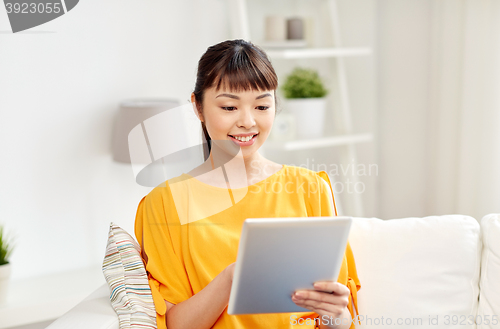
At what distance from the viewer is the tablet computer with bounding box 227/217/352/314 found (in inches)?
32.9

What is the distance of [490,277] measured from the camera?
1.32 m

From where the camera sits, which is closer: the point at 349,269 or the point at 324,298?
the point at 324,298

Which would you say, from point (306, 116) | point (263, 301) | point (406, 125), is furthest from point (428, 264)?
point (406, 125)

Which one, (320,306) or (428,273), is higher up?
(320,306)

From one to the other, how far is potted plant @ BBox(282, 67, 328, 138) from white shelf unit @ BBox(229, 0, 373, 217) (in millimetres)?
83

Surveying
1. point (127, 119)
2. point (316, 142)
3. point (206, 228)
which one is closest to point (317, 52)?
point (316, 142)

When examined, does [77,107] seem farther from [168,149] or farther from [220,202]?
[220,202]

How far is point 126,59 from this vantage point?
7.50ft

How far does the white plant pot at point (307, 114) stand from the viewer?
2.42 metres

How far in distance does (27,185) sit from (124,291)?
1.25 metres

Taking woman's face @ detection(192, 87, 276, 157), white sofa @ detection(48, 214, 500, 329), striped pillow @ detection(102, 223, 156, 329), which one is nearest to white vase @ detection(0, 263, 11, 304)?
white sofa @ detection(48, 214, 500, 329)

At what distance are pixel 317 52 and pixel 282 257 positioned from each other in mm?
1724

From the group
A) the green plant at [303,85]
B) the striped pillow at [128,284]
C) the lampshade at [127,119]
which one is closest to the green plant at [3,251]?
the lampshade at [127,119]

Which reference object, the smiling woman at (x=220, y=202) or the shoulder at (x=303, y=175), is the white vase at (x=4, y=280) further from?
the shoulder at (x=303, y=175)
